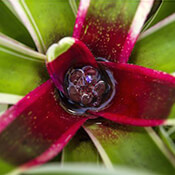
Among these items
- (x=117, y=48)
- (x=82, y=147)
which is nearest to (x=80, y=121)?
(x=82, y=147)

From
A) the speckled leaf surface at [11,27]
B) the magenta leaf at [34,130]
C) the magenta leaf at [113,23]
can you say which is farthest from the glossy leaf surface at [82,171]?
the speckled leaf surface at [11,27]

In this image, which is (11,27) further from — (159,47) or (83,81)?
(159,47)

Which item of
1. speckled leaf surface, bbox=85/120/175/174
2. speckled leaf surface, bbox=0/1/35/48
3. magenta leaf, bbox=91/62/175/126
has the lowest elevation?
speckled leaf surface, bbox=85/120/175/174

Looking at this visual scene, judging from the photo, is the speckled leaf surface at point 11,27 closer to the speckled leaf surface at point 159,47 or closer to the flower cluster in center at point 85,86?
the flower cluster in center at point 85,86

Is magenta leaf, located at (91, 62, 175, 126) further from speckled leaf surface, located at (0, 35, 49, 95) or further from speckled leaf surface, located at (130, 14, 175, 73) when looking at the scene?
speckled leaf surface, located at (0, 35, 49, 95)

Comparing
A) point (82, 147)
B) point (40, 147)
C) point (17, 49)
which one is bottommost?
point (82, 147)

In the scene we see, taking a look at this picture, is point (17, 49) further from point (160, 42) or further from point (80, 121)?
point (160, 42)

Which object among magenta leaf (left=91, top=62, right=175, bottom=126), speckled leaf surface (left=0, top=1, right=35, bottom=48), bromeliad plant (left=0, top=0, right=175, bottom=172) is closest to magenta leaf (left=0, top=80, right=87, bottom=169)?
bromeliad plant (left=0, top=0, right=175, bottom=172)
